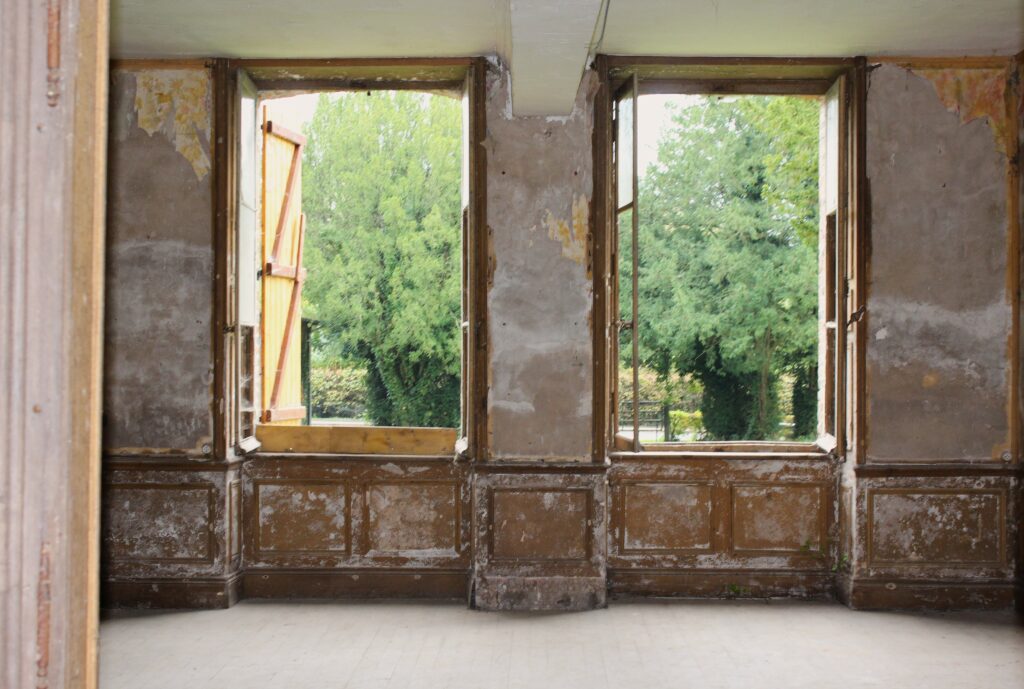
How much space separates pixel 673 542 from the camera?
17.0ft

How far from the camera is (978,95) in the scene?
16.4 feet

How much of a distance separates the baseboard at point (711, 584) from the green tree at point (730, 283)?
857cm

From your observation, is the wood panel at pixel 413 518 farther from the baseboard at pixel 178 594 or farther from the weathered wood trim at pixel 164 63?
the weathered wood trim at pixel 164 63

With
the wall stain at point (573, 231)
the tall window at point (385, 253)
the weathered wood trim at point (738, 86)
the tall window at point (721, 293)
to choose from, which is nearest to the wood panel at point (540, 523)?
the wall stain at point (573, 231)

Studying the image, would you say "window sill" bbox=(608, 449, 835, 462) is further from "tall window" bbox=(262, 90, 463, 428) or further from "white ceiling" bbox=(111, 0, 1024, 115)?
"tall window" bbox=(262, 90, 463, 428)

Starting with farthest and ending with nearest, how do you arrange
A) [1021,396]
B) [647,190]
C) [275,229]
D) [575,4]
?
[647,190] < [275,229] < [1021,396] < [575,4]

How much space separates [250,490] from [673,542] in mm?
2416

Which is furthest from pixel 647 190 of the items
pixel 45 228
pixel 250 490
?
pixel 45 228

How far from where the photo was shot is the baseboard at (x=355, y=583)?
17.0ft

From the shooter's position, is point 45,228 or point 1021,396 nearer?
point 45,228

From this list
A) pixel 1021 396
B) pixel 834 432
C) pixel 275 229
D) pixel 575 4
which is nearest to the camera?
pixel 575 4

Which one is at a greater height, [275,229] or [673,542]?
[275,229]

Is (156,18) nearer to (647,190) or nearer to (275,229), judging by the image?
(275,229)

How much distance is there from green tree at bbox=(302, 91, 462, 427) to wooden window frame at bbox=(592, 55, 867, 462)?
8601 mm
